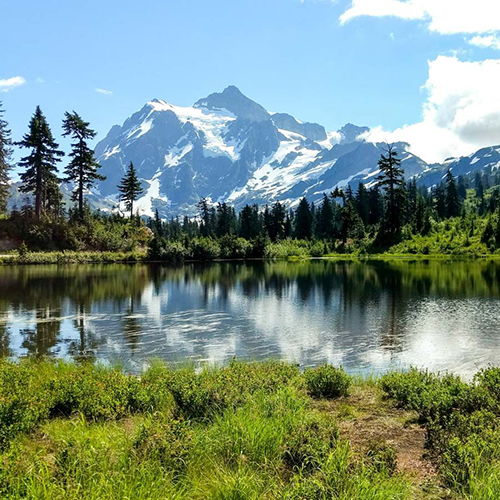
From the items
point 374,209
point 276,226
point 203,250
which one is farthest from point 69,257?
point 374,209

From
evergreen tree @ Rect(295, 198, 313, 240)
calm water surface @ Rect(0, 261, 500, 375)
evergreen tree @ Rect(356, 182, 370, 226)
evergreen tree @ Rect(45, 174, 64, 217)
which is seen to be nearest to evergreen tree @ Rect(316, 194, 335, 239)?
evergreen tree @ Rect(295, 198, 313, 240)

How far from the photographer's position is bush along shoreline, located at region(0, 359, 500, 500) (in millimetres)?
5668

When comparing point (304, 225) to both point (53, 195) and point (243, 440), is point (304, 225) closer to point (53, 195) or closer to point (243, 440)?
point (53, 195)

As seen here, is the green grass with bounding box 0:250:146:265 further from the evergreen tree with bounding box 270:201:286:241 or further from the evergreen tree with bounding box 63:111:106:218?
the evergreen tree with bounding box 270:201:286:241

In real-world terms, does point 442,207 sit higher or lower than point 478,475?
higher

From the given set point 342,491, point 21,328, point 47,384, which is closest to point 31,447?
point 47,384

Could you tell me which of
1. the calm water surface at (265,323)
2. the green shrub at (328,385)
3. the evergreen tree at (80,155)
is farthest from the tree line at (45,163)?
the green shrub at (328,385)

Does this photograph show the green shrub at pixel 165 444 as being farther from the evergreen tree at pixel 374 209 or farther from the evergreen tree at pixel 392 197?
the evergreen tree at pixel 374 209

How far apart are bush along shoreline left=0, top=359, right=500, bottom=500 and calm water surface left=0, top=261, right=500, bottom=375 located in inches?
309

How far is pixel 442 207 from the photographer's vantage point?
151m

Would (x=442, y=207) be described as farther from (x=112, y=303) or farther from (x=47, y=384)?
(x=47, y=384)

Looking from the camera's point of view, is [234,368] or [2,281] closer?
[234,368]

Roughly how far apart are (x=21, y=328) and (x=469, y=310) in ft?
99.7

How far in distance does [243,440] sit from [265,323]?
2124cm
